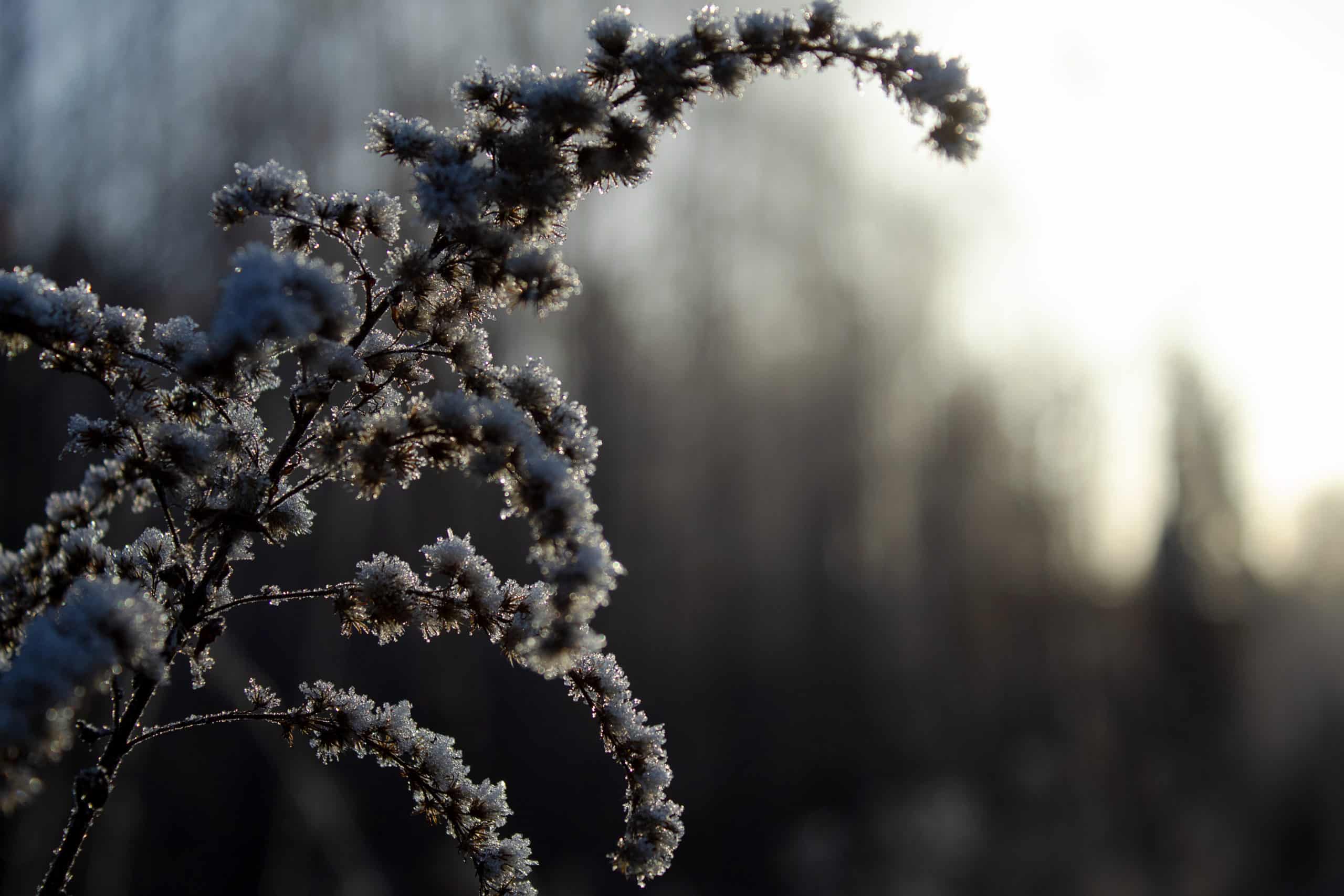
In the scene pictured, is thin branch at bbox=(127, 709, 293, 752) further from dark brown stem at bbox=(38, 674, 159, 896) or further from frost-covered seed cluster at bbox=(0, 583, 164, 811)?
frost-covered seed cluster at bbox=(0, 583, 164, 811)

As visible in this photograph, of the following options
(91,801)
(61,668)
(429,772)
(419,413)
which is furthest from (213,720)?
(419,413)

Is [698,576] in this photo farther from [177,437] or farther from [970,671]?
[177,437]

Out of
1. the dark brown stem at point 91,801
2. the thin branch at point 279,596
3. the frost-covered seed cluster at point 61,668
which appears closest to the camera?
the frost-covered seed cluster at point 61,668

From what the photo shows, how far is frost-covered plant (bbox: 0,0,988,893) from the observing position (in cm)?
140

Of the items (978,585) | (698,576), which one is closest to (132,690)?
(698,576)

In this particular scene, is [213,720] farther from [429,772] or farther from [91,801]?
[429,772]

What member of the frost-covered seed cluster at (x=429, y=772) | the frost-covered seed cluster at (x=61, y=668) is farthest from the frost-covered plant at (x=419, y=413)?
the frost-covered seed cluster at (x=61, y=668)

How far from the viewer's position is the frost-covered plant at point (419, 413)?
140 centimetres

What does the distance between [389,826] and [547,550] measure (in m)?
13.3

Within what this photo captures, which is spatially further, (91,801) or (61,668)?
(91,801)

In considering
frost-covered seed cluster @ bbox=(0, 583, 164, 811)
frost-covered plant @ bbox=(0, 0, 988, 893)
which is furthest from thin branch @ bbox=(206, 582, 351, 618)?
A: frost-covered seed cluster @ bbox=(0, 583, 164, 811)

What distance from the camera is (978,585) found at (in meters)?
28.0

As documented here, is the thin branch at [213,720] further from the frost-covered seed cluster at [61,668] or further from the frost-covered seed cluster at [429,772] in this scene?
the frost-covered seed cluster at [61,668]

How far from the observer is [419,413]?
147 cm
